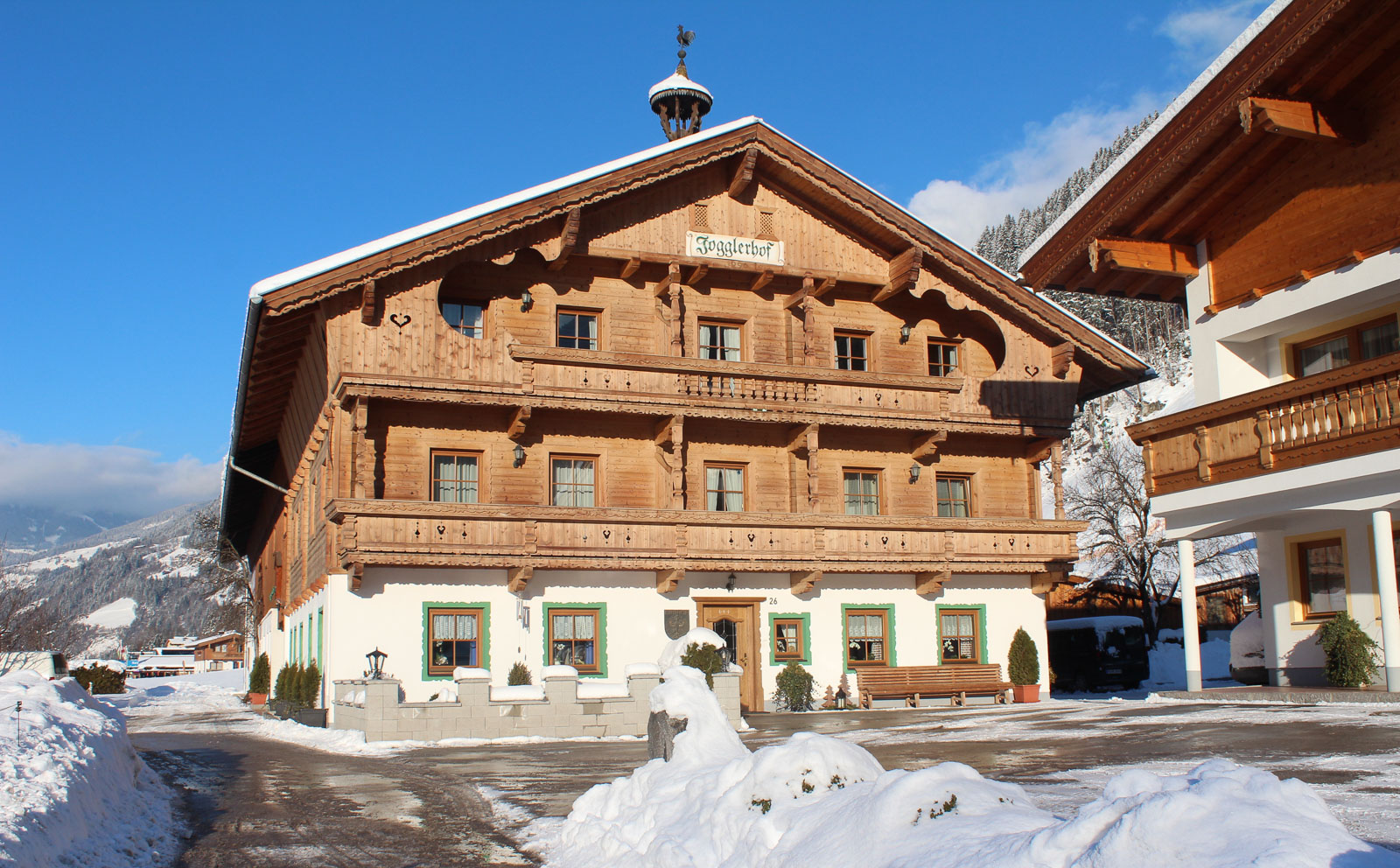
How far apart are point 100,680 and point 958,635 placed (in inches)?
1115

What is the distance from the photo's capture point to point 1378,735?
11328 mm

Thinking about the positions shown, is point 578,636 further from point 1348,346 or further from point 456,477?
point 1348,346

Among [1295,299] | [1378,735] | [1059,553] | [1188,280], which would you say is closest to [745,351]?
[1059,553]

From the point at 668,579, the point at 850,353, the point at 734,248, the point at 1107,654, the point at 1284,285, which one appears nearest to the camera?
the point at 1284,285

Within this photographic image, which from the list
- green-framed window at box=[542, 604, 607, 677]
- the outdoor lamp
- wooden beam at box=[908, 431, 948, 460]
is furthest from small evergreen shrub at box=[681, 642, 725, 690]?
wooden beam at box=[908, 431, 948, 460]

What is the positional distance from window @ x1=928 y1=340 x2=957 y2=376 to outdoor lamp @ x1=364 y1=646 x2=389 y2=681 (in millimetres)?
13818

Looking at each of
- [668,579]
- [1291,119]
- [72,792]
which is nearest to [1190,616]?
[1291,119]

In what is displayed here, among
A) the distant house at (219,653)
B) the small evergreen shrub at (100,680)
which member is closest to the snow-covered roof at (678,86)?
the small evergreen shrub at (100,680)

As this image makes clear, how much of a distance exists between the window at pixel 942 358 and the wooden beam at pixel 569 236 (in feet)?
29.3

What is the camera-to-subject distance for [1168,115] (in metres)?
16.6

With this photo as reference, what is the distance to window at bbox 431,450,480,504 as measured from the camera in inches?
947

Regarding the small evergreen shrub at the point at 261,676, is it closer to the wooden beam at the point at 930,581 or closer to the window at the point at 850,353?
the window at the point at 850,353

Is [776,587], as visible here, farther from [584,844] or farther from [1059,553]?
[584,844]

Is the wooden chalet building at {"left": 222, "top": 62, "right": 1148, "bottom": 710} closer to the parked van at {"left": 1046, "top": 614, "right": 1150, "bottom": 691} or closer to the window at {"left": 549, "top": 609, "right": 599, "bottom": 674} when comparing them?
the window at {"left": 549, "top": 609, "right": 599, "bottom": 674}
